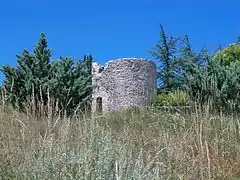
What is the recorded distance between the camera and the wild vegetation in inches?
151

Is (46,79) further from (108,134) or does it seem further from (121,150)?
(121,150)

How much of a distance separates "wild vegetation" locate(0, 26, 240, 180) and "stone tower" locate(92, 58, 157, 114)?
5718 millimetres

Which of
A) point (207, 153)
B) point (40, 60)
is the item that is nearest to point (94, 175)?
point (207, 153)

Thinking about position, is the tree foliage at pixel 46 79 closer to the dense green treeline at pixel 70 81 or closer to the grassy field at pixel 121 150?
the dense green treeline at pixel 70 81

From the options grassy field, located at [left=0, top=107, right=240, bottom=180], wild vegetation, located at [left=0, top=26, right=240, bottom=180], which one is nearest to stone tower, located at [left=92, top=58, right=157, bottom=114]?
wild vegetation, located at [left=0, top=26, right=240, bottom=180]

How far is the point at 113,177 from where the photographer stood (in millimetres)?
3719

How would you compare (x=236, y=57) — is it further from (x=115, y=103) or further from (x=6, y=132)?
(x=6, y=132)

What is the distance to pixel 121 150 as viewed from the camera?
4.38 meters

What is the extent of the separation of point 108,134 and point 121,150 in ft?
1.29

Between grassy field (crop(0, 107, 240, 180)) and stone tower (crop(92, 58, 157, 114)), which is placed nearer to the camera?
grassy field (crop(0, 107, 240, 180))

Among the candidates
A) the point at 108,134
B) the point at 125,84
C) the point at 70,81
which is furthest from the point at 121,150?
the point at 125,84

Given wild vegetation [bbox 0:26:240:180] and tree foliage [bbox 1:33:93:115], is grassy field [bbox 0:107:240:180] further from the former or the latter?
tree foliage [bbox 1:33:93:115]

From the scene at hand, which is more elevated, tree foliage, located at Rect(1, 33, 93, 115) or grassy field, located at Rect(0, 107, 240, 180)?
tree foliage, located at Rect(1, 33, 93, 115)

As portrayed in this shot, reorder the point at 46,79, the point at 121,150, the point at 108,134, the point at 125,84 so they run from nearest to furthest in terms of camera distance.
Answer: the point at 121,150
the point at 108,134
the point at 46,79
the point at 125,84
